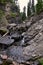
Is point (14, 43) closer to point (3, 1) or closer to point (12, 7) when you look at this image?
point (3, 1)

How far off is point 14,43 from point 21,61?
727 centimetres

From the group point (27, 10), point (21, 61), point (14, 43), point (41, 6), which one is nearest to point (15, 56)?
point (21, 61)

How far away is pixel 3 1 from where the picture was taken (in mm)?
54969

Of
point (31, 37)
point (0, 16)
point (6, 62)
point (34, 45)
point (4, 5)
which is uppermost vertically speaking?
point (4, 5)

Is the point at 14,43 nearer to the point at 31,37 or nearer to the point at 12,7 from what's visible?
the point at 31,37

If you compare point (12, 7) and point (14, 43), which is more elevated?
point (12, 7)

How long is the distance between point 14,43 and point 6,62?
29.1 ft

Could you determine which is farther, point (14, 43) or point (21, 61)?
point (14, 43)

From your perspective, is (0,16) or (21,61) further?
(0,16)

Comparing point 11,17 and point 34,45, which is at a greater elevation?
point 11,17

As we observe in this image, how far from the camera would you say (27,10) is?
231ft

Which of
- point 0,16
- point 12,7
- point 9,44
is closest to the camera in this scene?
point 9,44

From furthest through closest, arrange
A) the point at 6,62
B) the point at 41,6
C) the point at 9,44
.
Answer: the point at 41,6 < the point at 9,44 < the point at 6,62

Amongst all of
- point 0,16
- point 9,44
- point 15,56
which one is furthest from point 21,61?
point 0,16
